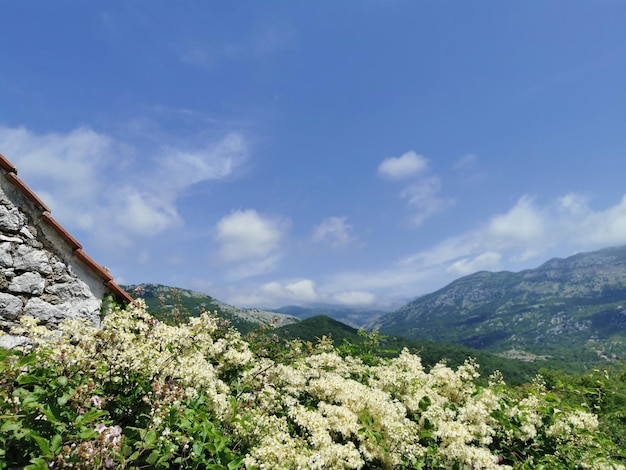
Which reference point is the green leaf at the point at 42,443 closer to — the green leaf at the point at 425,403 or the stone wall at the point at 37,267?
the stone wall at the point at 37,267

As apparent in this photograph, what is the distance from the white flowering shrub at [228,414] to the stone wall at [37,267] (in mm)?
2763

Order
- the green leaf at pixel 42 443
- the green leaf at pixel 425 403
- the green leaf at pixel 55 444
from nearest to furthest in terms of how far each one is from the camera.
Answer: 1. the green leaf at pixel 42 443
2. the green leaf at pixel 55 444
3. the green leaf at pixel 425 403

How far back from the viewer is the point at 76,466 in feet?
13.0

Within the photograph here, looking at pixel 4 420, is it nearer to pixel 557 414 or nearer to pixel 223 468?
pixel 223 468

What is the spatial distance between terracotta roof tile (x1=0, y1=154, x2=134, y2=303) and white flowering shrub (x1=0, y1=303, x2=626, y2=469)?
3.20 meters

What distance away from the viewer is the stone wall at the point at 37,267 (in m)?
8.29

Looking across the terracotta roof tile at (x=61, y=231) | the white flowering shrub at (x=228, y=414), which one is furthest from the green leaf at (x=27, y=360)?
the terracotta roof tile at (x=61, y=231)

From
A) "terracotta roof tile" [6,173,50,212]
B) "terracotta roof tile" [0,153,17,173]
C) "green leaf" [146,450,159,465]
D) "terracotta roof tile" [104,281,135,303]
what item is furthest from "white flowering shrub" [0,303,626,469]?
"terracotta roof tile" [0,153,17,173]

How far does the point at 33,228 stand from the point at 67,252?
0.95 m

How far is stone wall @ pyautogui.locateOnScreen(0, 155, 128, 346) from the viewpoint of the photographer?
8289mm

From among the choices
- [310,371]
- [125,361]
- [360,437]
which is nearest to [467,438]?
[360,437]

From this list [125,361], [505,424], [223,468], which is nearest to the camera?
[223,468]

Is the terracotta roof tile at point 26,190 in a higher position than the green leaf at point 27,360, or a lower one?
higher

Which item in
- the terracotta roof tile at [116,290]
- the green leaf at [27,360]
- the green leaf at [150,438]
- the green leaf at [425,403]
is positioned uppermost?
the terracotta roof tile at [116,290]
